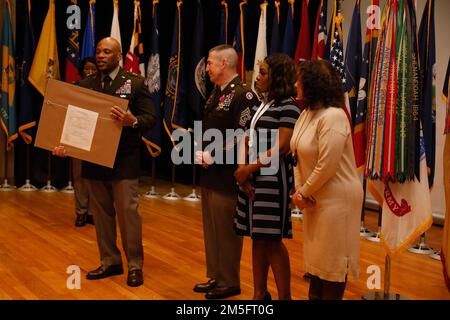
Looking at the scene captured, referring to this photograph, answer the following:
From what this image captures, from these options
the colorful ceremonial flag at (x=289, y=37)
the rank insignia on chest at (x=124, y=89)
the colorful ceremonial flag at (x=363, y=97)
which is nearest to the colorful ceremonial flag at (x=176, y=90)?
the colorful ceremonial flag at (x=289, y=37)

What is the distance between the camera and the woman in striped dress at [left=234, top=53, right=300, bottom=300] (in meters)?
2.82

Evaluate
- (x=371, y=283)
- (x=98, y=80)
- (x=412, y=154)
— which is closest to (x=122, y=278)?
(x=98, y=80)

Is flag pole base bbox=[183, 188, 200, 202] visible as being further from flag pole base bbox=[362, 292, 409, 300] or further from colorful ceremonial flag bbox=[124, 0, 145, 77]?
flag pole base bbox=[362, 292, 409, 300]

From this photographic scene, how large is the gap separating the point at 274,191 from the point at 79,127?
1.31m

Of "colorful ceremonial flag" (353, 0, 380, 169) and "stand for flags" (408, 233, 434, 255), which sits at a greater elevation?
"colorful ceremonial flag" (353, 0, 380, 169)

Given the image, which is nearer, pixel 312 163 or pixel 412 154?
pixel 312 163

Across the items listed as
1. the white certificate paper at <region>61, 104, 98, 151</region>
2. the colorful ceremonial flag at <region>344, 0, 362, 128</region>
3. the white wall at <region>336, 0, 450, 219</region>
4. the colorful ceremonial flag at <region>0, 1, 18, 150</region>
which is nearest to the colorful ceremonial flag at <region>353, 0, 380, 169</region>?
the colorful ceremonial flag at <region>344, 0, 362, 128</region>

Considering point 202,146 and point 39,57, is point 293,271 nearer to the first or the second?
point 202,146

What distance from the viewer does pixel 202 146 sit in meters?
3.27

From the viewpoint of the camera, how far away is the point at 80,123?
3432 mm

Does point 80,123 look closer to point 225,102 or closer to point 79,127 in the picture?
point 79,127

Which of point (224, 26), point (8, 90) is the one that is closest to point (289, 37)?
point (224, 26)

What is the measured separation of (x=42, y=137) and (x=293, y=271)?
1.88 m

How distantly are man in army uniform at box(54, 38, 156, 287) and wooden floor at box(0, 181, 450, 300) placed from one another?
25cm
